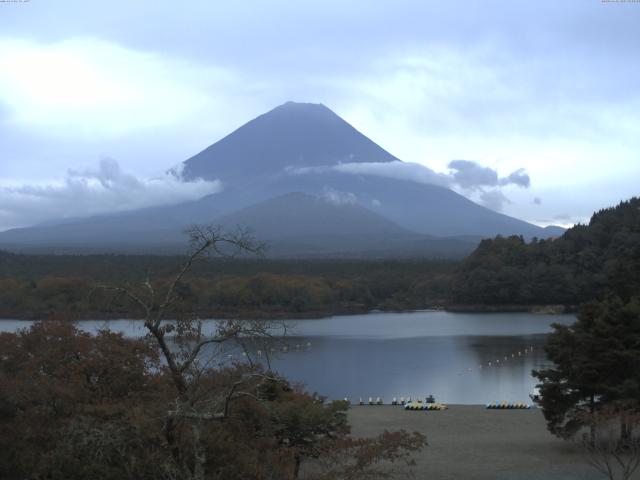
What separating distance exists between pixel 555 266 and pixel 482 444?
3377 centimetres

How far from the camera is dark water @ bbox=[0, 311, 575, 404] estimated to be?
1956 cm

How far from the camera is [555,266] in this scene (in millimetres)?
43594

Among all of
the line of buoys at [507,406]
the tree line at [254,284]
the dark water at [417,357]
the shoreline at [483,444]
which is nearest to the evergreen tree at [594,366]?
the shoreline at [483,444]

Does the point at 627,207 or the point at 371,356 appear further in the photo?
the point at 627,207

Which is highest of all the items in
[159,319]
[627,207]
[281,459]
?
[627,207]

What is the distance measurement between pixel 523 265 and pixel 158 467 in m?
43.6

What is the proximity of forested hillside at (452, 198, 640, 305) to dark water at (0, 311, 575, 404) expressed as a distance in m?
4.72

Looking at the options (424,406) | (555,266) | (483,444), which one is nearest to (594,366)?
(483,444)

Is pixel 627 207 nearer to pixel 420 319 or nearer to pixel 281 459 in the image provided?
pixel 420 319

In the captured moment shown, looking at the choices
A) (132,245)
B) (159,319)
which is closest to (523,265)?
(159,319)

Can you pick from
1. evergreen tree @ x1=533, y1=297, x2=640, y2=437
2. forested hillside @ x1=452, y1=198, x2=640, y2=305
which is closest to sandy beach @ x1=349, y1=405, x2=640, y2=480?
evergreen tree @ x1=533, y1=297, x2=640, y2=437

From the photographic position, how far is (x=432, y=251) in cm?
8606

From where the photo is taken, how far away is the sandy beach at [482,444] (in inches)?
375

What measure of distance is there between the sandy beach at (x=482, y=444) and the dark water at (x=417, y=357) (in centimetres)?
214
